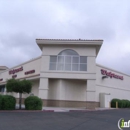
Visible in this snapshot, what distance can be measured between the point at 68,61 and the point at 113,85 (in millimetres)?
12015

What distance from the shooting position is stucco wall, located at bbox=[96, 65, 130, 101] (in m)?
30.9

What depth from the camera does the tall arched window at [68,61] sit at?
2583cm

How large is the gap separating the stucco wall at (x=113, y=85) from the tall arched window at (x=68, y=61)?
5603 mm

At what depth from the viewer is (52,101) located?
2594cm

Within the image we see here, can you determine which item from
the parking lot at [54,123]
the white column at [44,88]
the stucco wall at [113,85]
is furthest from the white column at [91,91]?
the parking lot at [54,123]

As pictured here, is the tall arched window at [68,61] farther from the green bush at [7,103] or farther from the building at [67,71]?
the green bush at [7,103]

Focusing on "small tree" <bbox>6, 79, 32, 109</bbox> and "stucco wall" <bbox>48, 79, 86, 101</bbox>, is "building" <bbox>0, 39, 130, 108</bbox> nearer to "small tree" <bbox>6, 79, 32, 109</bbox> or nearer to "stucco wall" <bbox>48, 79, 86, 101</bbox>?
"stucco wall" <bbox>48, 79, 86, 101</bbox>

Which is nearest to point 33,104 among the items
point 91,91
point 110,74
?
point 91,91

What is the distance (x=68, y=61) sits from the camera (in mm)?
26031

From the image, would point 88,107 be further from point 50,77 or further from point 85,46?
point 85,46

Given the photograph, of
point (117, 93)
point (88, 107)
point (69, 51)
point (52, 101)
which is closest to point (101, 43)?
point (69, 51)

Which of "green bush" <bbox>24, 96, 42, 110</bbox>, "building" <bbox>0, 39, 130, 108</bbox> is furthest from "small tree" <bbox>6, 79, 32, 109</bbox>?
"building" <bbox>0, 39, 130, 108</bbox>

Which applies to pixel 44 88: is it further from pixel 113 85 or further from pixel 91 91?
pixel 113 85

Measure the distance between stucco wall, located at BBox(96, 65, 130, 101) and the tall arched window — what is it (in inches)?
221
